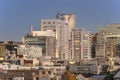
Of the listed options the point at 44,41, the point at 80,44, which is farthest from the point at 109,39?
the point at 44,41

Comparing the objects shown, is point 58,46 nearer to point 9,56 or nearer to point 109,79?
point 9,56

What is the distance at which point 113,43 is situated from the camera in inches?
4823

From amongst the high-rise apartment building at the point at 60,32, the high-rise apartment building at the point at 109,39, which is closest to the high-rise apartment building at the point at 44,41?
the high-rise apartment building at the point at 60,32

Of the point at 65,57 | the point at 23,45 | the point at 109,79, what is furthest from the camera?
the point at 65,57

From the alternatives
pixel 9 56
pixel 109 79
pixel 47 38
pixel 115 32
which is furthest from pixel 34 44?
pixel 109 79

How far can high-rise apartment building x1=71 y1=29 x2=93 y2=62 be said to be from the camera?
11838 centimetres

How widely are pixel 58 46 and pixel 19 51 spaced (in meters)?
13.0

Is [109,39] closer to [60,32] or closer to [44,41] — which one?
[60,32]

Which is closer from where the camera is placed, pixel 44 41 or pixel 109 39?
pixel 44 41

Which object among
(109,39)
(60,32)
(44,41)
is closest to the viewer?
(44,41)

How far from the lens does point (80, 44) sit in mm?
120188

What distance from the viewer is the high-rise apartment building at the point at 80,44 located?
388 feet

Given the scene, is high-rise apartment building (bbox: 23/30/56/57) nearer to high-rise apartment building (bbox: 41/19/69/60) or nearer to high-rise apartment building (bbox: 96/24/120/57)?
high-rise apartment building (bbox: 41/19/69/60)

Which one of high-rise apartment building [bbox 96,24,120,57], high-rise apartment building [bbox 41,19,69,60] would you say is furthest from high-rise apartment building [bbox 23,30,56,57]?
high-rise apartment building [bbox 96,24,120,57]
